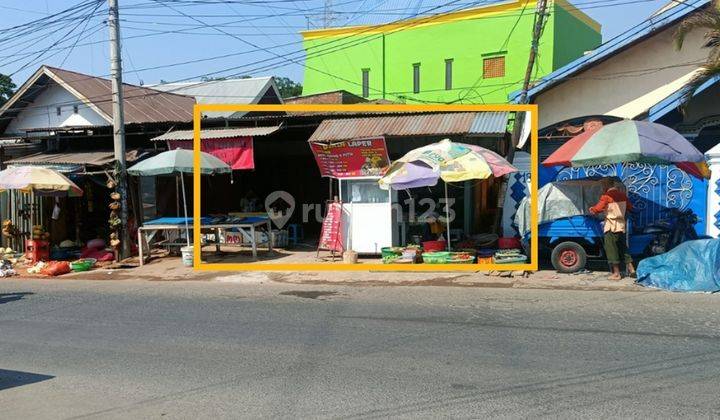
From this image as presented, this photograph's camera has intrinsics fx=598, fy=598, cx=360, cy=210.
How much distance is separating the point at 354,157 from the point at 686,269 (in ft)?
23.5

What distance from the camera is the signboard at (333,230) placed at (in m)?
13.6

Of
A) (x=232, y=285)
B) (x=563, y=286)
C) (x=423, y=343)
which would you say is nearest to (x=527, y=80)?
(x=563, y=286)

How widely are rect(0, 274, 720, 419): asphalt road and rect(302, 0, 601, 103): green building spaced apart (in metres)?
21.5

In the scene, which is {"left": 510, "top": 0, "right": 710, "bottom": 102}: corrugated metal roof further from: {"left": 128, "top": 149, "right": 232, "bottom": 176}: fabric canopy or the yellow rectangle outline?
{"left": 128, "top": 149, "right": 232, "bottom": 176}: fabric canopy

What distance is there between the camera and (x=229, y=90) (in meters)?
26.2

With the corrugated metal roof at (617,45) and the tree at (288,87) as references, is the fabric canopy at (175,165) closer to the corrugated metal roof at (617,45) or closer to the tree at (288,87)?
the corrugated metal roof at (617,45)

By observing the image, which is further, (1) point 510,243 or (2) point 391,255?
(2) point 391,255

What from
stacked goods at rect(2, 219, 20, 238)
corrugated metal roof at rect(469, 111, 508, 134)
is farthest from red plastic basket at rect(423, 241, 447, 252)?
stacked goods at rect(2, 219, 20, 238)

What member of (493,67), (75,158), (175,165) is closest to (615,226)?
(175,165)

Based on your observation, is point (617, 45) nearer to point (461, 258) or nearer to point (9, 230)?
point (461, 258)

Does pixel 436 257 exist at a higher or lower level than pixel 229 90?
lower

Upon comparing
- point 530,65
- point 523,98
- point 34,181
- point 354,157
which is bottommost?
point 34,181

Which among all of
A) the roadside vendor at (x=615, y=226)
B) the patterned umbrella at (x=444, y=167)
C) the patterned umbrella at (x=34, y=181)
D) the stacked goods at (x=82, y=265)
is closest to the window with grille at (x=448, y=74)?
the patterned umbrella at (x=444, y=167)

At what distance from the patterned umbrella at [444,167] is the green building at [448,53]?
16889mm
